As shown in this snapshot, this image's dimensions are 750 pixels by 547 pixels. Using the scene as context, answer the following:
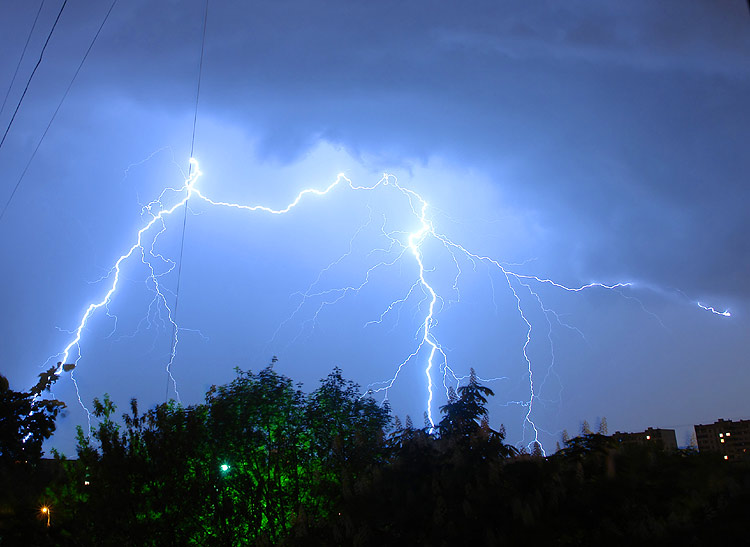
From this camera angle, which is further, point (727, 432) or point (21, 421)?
point (727, 432)

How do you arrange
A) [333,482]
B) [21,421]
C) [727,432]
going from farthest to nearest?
[727,432], [21,421], [333,482]

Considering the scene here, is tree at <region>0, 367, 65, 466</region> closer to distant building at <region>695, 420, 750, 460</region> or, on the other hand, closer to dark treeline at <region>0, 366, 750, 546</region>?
dark treeline at <region>0, 366, 750, 546</region>

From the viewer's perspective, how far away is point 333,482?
43.4 ft

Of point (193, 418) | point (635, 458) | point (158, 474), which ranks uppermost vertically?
point (193, 418)

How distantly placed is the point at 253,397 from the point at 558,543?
15065mm

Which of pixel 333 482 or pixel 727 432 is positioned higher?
pixel 727 432

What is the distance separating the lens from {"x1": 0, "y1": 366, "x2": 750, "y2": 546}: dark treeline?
5.35 metres

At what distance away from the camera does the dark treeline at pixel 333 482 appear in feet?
17.6

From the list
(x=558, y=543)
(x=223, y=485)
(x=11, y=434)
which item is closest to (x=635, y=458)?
(x=558, y=543)

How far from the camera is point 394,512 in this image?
6359 millimetres

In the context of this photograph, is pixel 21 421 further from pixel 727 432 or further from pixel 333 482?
pixel 727 432

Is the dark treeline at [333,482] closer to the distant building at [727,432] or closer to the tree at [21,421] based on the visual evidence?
the tree at [21,421]

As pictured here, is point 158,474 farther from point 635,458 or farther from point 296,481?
point 635,458

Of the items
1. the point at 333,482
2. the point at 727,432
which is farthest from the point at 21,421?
the point at 727,432
